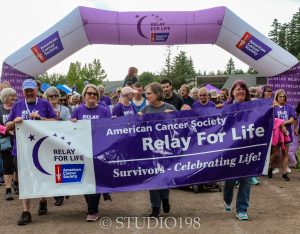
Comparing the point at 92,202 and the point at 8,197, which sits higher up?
the point at 92,202

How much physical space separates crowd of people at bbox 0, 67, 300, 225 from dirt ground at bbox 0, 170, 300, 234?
0.65 ft

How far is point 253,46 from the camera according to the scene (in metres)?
11.2

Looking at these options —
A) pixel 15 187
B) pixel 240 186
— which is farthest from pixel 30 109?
pixel 240 186

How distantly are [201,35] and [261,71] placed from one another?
1730 millimetres

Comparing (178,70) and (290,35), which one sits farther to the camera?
(290,35)

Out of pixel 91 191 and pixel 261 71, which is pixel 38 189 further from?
pixel 261 71

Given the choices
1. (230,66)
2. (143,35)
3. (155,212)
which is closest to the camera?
(155,212)

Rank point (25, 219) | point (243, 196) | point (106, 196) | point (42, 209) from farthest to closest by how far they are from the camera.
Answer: point (106, 196)
point (42, 209)
point (25, 219)
point (243, 196)

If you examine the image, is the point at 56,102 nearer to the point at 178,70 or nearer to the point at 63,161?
the point at 63,161

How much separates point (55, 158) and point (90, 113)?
0.79 metres

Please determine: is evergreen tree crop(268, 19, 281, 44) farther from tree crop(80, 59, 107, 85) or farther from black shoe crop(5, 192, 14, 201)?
black shoe crop(5, 192, 14, 201)

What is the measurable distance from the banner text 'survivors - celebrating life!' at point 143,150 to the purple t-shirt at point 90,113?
0.82 feet

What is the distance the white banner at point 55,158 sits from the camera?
618 centimetres

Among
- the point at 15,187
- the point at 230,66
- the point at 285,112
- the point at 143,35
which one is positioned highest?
the point at 230,66
